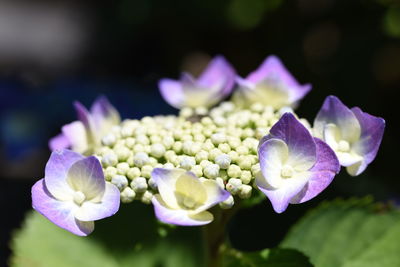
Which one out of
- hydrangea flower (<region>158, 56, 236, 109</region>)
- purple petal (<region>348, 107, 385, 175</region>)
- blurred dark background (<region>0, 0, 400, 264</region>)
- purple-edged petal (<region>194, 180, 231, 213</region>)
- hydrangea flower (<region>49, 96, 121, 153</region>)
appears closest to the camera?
purple-edged petal (<region>194, 180, 231, 213</region>)

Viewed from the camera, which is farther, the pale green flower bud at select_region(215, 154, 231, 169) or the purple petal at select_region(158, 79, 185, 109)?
the purple petal at select_region(158, 79, 185, 109)

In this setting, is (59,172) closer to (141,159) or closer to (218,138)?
(141,159)

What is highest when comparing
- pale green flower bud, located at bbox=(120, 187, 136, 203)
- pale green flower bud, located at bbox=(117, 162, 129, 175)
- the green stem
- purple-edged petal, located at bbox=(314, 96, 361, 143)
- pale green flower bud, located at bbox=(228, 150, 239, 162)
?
purple-edged petal, located at bbox=(314, 96, 361, 143)

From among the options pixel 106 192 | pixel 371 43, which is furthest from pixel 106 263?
pixel 371 43

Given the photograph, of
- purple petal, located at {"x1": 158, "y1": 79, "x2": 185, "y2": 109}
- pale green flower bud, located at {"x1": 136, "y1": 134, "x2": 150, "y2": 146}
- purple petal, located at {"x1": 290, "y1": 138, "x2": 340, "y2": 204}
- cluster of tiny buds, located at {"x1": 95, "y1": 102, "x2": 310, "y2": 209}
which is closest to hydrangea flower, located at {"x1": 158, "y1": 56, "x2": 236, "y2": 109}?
purple petal, located at {"x1": 158, "y1": 79, "x2": 185, "y2": 109}

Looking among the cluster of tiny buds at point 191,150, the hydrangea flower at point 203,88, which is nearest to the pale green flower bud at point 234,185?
the cluster of tiny buds at point 191,150

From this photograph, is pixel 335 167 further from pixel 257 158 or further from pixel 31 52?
pixel 31 52

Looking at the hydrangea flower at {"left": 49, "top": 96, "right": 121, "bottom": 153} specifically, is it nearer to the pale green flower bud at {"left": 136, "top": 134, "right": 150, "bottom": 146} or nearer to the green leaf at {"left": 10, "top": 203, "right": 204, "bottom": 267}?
the pale green flower bud at {"left": 136, "top": 134, "right": 150, "bottom": 146}
